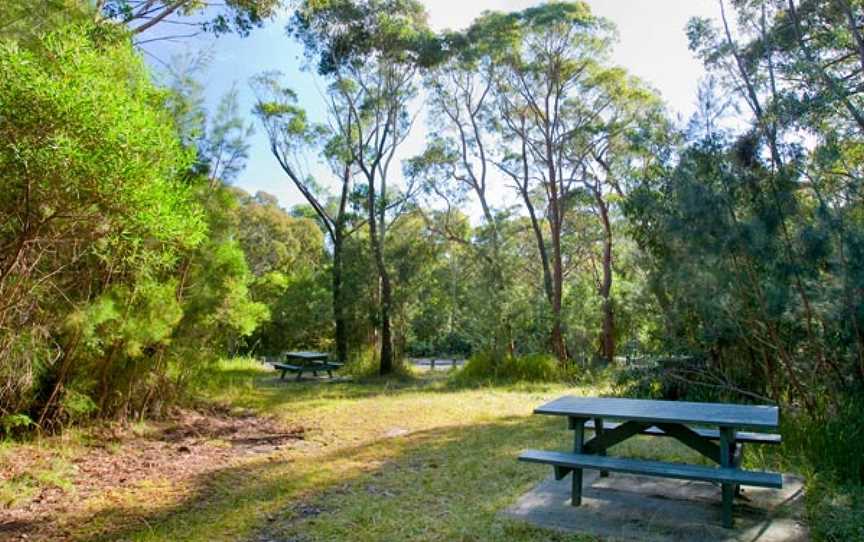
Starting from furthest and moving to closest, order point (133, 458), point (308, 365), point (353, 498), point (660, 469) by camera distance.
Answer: point (308, 365), point (133, 458), point (353, 498), point (660, 469)

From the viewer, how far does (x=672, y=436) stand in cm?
298

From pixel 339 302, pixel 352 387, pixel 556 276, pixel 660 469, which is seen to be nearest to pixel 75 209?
pixel 660 469

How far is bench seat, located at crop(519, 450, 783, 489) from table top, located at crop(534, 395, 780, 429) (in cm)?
23

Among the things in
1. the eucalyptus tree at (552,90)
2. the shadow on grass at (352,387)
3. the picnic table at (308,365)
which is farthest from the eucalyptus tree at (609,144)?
the picnic table at (308,365)

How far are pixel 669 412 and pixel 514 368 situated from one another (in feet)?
22.1

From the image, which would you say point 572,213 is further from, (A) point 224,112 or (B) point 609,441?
(B) point 609,441

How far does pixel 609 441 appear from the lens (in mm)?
3045

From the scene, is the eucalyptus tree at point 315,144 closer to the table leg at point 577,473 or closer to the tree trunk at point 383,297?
the tree trunk at point 383,297

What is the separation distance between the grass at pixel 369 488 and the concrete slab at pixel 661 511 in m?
0.13

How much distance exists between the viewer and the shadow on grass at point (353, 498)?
9.05 ft

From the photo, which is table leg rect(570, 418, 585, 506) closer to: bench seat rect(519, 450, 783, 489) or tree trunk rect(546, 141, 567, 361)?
bench seat rect(519, 450, 783, 489)

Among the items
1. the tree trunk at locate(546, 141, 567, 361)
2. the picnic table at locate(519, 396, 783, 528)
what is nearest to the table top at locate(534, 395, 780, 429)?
the picnic table at locate(519, 396, 783, 528)

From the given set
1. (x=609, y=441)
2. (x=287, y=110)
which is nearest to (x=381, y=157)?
(x=287, y=110)

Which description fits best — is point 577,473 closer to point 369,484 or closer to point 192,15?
point 369,484
